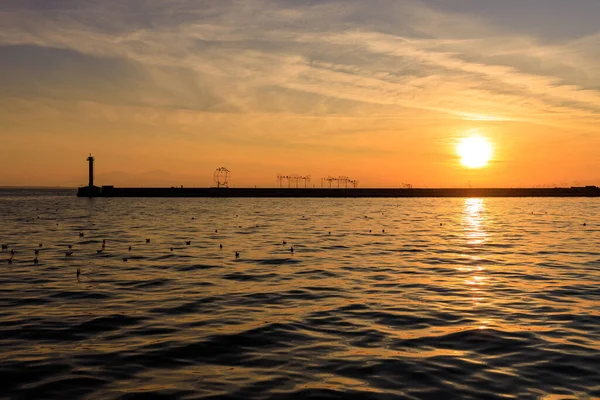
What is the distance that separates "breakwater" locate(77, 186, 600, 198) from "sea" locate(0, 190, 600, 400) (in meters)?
130

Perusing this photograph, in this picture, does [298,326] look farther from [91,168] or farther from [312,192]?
[312,192]

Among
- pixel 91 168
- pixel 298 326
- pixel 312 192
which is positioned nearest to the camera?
pixel 298 326

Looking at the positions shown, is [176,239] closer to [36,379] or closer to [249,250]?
[249,250]

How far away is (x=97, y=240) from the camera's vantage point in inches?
1511

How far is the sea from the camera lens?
10.3m

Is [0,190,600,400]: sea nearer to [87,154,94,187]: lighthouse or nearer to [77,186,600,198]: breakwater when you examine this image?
[87,154,94,187]: lighthouse

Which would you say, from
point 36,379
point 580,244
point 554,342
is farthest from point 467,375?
point 580,244

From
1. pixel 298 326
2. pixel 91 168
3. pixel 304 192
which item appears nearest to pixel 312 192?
pixel 304 192

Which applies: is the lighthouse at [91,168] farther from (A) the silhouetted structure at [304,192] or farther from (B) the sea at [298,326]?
(B) the sea at [298,326]

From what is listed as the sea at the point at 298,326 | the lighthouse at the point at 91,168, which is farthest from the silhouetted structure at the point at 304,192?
the sea at the point at 298,326

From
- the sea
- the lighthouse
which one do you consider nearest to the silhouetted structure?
the lighthouse

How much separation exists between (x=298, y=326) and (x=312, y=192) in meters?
164

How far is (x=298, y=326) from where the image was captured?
14742 millimetres

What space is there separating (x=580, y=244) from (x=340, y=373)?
32195 mm
